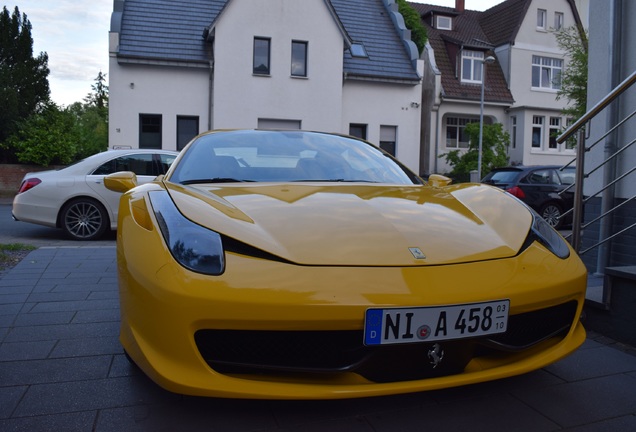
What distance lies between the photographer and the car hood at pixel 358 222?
1.99 metres

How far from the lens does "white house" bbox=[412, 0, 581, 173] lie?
25375 millimetres

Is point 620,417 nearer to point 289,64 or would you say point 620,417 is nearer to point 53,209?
point 53,209

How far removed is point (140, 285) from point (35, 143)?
18842 millimetres

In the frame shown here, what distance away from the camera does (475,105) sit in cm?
2583

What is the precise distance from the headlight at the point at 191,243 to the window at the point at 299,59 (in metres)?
18.6

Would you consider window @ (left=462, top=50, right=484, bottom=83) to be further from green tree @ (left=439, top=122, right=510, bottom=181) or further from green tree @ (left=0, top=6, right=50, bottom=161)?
green tree @ (left=0, top=6, right=50, bottom=161)

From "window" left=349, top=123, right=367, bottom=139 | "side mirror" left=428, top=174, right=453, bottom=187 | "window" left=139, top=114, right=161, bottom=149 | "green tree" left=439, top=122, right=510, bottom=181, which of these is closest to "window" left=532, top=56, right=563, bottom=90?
"green tree" left=439, top=122, right=510, bottom=181

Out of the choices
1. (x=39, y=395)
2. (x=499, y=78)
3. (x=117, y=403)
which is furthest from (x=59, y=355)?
(x=499, y=78)

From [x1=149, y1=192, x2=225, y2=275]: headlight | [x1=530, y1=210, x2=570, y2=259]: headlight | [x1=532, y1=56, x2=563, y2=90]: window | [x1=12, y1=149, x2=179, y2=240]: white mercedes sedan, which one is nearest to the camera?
[x1=149, y1=192, x2=225, y2=275]: headlight

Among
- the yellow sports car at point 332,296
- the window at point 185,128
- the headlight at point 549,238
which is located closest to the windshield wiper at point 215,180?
the yellow sports car at point 332,296

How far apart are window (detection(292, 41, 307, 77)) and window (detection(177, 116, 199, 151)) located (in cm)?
405

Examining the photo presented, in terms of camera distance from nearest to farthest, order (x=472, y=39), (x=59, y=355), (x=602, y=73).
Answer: (x=59, y=355) → (x=602, y=73) → (x=472, y=39)

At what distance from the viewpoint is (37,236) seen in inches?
313

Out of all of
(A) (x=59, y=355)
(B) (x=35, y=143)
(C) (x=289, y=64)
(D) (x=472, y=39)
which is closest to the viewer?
(A) (x=59, y=355)
